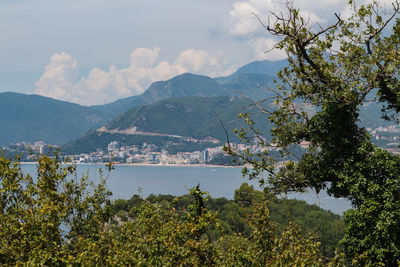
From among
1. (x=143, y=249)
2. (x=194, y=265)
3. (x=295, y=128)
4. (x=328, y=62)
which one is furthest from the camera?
(x=295, y=128)

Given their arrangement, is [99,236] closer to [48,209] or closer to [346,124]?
[48,209]

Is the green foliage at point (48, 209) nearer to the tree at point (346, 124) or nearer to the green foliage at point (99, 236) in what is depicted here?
the green foliage at point (99, 236)

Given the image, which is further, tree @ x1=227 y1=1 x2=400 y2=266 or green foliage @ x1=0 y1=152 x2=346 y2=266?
tree @ x1=227 y1=1 x2=400 y2=266

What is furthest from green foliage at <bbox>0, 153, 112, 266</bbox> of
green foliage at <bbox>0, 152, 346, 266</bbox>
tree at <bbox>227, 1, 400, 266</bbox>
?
tree at <bbox>227, 1, 400, 266</bbox>

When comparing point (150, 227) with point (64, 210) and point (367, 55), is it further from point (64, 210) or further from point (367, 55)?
point (367, 55)

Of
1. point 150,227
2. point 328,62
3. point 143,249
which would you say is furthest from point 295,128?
point 143,249

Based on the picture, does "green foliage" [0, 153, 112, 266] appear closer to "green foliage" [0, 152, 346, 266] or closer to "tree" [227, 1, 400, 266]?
"green foliage" [0, 152, 346, 266]

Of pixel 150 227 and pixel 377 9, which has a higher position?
pixel 377 9

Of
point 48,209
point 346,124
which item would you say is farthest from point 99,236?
point 346,124
